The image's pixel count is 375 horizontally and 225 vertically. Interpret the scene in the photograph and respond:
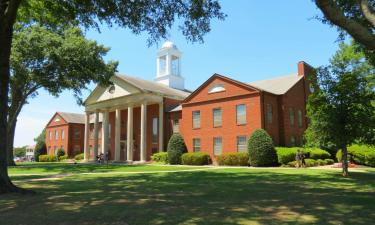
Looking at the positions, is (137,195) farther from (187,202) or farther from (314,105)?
(314,105)

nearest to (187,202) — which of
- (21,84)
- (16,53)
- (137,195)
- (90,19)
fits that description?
(137,195)

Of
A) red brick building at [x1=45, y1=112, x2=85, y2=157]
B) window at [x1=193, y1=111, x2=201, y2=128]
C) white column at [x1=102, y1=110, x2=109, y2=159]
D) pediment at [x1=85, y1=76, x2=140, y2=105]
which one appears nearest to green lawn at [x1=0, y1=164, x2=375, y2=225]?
window at [x1=193, y1=111, x2=201, y2=128]

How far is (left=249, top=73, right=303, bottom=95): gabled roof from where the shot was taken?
35938mm

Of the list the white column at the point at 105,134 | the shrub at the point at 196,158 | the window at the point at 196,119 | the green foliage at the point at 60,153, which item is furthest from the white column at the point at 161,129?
the green foliage at the point at 60,153

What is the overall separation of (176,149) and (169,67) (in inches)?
687

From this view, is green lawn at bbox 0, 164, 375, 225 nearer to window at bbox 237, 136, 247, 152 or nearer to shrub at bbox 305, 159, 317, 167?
Result: shrub at bbox 305, 159, 317, 167

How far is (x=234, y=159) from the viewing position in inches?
1278

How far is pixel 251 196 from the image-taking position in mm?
10852

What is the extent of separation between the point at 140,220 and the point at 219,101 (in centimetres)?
2898

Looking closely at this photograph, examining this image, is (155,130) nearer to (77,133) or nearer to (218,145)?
(218,145)

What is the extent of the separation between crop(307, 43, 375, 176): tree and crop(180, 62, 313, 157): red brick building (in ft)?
42.0

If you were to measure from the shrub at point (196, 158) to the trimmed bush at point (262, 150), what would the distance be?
5.75 meters

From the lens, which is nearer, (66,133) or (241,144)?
(241,144)

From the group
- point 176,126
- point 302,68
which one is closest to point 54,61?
point 176,126
